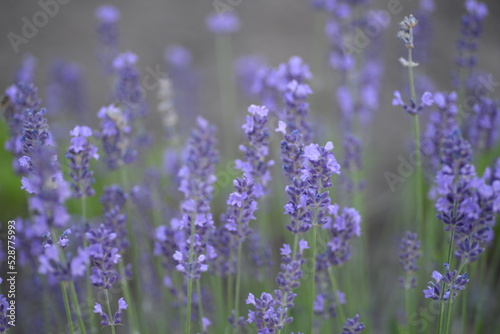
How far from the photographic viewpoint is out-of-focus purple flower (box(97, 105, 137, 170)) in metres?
1.77

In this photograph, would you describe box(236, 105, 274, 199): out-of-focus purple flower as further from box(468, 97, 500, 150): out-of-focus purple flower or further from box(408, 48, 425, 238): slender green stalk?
box(468, 97, 500, 150): out-of-focus purple flower

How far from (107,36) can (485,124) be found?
1.74 m

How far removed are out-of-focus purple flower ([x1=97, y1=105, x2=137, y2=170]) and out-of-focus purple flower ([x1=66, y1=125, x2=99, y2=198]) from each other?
0.29 m

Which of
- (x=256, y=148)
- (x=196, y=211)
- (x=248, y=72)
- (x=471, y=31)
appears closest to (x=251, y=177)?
(x=256, y=148)

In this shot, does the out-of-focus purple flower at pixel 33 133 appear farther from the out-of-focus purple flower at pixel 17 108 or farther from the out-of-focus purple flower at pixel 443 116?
the out-of-focus purple flower at pixel 443 116

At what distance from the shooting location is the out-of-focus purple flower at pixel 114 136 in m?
1.77

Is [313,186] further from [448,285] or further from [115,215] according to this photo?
[115,215]

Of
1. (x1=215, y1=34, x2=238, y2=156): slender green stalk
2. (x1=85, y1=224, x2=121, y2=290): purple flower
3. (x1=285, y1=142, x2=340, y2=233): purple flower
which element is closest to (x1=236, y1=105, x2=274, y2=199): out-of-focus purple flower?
(x1=285, y1=142, x2=340, y2=233): purple flower

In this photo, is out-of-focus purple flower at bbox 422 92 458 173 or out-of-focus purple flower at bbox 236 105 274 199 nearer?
out-of-focus purple flower at bbox 236 105 274 199

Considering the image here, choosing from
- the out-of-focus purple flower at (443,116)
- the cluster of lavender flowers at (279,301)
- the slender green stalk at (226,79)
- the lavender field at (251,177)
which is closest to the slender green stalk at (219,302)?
the lavender field at (251,177)

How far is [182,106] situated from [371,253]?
158 cm

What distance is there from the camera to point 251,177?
5.13ft

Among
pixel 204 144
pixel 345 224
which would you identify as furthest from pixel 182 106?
pixel 345 224

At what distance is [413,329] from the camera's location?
1.98m
